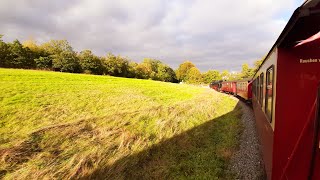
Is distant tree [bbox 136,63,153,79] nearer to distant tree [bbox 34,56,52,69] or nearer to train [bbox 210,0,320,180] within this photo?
distant tree [bbox 34,56,52,69]

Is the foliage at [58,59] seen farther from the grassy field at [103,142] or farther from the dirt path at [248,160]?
the dirt path at [248,160]

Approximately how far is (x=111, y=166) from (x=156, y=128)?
463 cm

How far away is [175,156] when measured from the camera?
939 cm

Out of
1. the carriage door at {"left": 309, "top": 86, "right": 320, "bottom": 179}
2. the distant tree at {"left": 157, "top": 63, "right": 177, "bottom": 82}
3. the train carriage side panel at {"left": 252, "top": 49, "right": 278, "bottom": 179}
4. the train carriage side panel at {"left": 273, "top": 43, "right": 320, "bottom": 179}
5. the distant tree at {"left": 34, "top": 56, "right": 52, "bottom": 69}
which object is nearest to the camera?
the carriage door at {"left": 309, "top": 86, "right": 320, "bottom": 179}

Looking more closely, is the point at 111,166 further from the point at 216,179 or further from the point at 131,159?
the point at 216,179

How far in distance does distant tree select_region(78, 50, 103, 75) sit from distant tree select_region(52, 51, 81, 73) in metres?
2.44

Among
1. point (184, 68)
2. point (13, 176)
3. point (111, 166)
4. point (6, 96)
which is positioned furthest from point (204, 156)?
point (184, 68)

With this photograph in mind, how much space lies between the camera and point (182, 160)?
9.07m

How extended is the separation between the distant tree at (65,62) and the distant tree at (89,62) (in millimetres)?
2439

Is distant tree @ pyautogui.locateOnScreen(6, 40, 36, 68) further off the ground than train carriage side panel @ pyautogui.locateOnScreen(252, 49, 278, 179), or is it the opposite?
distant tree @ pyautogui.locateOnScreen(6, 40, 36, 68)

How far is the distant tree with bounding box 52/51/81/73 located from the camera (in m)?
49.3

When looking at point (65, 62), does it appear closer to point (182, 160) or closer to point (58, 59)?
point (58, 59)

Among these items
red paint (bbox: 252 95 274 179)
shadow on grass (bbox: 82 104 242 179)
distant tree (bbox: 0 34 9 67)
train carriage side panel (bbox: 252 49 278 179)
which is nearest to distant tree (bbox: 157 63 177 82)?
distant tree (bbox: 0 34 9 67)

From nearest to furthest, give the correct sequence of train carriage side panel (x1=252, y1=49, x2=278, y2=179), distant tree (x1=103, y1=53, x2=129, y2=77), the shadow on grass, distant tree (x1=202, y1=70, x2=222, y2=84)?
train carriage side panel (x1=252, y1=49, x2=278, y2=179), the shadow on grass, distant tree (x1=103, y1=53, x2=129, y2=77), distant tree (x1=202, y1=70, x2=222, y2=84)
